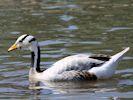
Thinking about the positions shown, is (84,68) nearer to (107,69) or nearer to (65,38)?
(107,69)

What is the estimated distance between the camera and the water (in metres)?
14.7

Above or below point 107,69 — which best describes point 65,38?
above

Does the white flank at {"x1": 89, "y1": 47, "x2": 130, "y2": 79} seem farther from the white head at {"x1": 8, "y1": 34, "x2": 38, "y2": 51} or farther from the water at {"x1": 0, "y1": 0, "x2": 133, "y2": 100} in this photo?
the white head at {"x1": 8, "y1": 34, "x2": 38, "y2": 51}

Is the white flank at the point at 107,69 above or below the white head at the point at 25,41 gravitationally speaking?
below

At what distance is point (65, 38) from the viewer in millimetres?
19750

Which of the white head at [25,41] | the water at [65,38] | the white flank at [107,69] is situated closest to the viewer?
the water at [65,38]

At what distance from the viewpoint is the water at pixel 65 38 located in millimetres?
14664

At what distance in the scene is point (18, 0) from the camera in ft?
90.1

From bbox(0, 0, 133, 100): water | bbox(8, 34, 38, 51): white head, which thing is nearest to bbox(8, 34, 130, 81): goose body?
bbox(0, 0, 133, 100): water

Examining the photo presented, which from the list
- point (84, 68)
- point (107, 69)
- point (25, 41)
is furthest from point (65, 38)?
point (107, 69)

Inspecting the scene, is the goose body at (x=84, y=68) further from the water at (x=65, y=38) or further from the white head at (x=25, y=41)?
the white head at (x=25, y=41)

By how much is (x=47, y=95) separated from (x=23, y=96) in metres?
0.50

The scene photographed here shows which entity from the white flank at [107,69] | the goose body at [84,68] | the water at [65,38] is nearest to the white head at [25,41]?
the water at [65,38]

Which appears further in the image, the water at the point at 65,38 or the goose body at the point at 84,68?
the goose body at the point at 84,68
